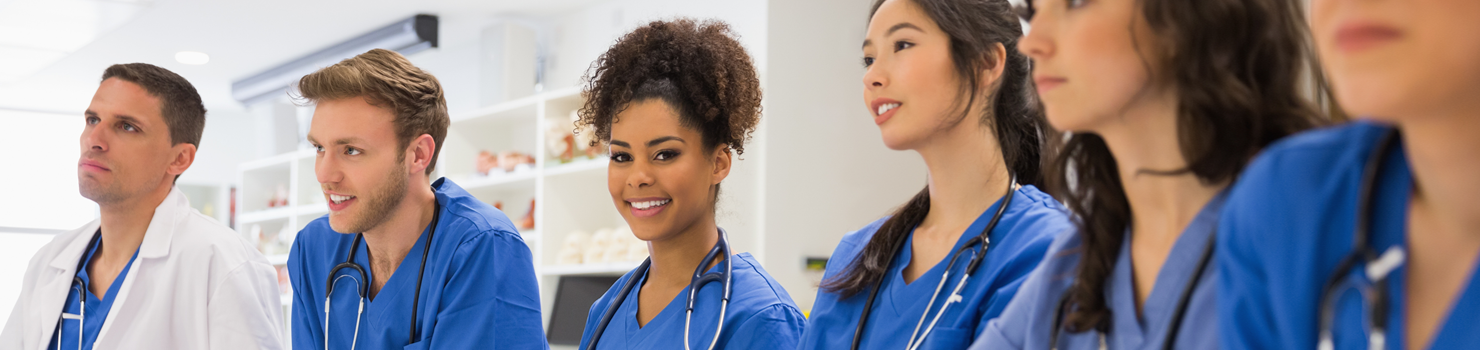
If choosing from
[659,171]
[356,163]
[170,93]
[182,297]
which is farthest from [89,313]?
[659,171]

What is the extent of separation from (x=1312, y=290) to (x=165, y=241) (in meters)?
2.56

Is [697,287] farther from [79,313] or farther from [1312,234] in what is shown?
[79,313]

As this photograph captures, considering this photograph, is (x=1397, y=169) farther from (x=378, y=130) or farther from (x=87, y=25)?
(x=87, y=25)

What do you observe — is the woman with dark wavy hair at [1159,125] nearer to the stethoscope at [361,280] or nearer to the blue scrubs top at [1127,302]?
the blue scrubs top at [1127,302]

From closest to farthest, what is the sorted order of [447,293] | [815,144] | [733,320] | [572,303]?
[733,320]
[447,293]
[815,144]
[572,303]

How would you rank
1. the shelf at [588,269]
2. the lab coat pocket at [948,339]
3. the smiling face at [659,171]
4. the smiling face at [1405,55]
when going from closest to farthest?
the smiling face at [1405,55], the lab coat pocket at [948,339], the smiling face at [659,171], the shelf at [588,269]

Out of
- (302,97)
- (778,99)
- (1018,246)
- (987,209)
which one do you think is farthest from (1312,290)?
(778,99)

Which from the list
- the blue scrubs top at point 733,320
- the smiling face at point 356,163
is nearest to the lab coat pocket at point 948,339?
the blue scrubs top at point 733,320

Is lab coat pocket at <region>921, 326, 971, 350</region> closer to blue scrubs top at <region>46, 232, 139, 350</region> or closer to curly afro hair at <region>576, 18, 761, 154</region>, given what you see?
curly afro hair at <region>576, 18, 761, 154</region>

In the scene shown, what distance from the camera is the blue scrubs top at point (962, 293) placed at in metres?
1.45

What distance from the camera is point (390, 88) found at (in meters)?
2.26

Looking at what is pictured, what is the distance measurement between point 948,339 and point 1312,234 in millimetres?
728

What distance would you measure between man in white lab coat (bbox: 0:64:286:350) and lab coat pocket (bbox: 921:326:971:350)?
1.66 m

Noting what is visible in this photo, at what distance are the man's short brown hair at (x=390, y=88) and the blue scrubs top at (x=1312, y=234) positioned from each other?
185cm
